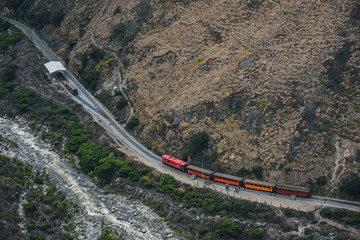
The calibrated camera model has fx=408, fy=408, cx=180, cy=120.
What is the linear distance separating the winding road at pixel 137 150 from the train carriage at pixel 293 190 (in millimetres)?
900

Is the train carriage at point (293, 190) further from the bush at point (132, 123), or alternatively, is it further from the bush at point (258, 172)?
the bush at point (132, 123)

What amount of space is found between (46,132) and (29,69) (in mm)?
28353

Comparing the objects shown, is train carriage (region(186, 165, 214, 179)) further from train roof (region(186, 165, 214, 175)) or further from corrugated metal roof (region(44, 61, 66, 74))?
corrugated metal roof (region(44, 61, 66, 74))

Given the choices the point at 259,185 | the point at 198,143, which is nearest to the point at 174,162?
the point at 198,143

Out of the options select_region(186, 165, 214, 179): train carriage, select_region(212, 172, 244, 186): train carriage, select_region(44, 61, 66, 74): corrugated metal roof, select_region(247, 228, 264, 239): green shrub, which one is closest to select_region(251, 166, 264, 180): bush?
select_region(212, 172, 244, 186): train carriage

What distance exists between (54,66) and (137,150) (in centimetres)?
4057

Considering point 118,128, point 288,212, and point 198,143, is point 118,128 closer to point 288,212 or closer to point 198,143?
point 198,143

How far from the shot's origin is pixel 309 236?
62.1 metres

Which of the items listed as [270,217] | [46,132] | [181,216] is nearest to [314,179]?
[270,217]

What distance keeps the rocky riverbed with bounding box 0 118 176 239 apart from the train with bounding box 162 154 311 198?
11489mm

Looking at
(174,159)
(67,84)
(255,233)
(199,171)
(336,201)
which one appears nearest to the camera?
(255,233)

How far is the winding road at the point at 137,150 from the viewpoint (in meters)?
68.8

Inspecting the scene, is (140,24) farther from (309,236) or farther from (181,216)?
(309,236)

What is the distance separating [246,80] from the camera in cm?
8369
